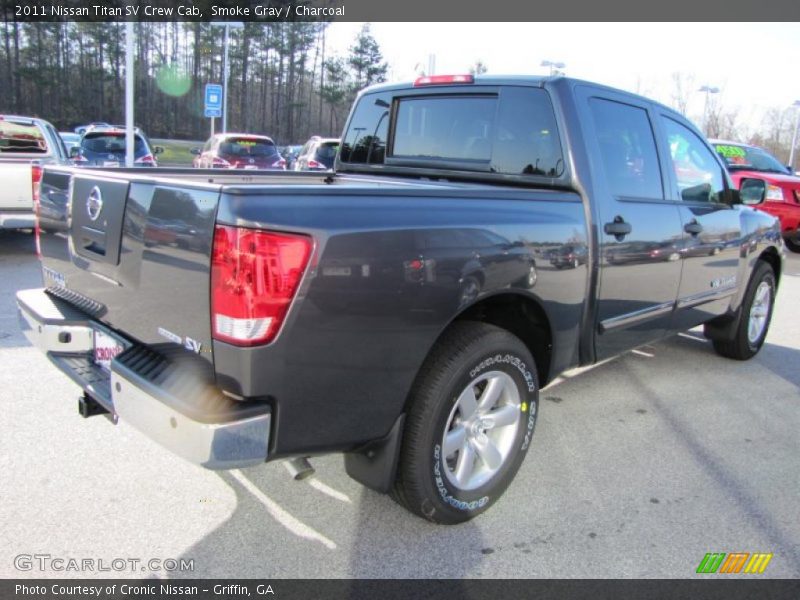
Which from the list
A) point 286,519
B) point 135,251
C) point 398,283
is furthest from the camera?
point 286,519

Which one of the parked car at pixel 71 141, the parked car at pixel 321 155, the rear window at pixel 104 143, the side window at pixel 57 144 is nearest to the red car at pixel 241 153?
the parked car at pixel 321 155

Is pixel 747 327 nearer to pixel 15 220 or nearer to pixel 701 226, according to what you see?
pixel 701 226

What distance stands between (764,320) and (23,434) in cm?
559

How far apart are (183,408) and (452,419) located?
1162 millimetres

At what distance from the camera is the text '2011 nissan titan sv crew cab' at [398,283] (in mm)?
2008

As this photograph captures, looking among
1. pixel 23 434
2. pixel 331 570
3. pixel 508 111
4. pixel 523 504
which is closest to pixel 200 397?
pixel 331 570

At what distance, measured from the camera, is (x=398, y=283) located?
2.22 m

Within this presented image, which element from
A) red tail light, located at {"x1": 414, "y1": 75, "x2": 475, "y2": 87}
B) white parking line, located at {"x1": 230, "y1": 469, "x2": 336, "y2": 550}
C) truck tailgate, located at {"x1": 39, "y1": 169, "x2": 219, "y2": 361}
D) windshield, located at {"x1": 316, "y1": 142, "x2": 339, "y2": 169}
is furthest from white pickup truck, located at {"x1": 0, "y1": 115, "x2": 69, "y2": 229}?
windshield, located at {"x1": 316, "y1": 142, "x2": 339, "y2": 169}

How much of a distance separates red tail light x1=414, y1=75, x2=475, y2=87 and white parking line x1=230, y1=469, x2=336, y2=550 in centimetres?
250

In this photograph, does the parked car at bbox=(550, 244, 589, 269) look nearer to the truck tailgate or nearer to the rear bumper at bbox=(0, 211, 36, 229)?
the truck tailgate

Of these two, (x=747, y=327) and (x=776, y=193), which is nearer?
(x=747, y=327)

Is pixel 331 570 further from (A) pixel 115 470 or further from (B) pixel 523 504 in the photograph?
(A) pixel 115 470

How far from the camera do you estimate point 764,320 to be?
5.54m

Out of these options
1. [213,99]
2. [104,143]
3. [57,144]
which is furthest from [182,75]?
[57,144]
